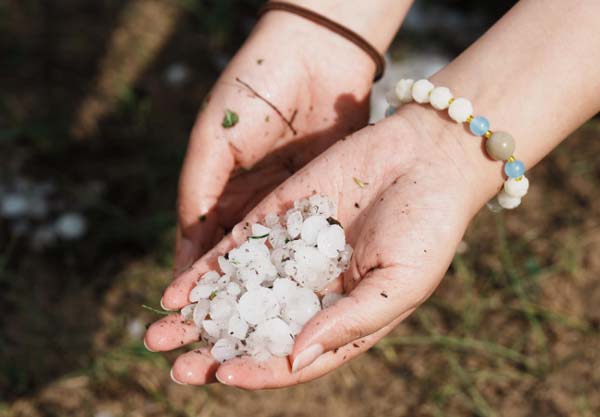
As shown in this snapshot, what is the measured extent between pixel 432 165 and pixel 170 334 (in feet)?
2.61

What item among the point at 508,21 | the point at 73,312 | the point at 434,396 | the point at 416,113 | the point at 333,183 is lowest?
the point at 73,312

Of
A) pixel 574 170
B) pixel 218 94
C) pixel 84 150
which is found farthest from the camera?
pixel 84 150

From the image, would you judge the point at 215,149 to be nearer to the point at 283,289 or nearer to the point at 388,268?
the point at 283,289

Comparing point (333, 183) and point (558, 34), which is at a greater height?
point (558, 34)

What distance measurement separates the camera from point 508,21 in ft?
5.83

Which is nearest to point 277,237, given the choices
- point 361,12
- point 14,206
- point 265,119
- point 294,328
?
point 294,328

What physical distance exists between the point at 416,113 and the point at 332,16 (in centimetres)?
52

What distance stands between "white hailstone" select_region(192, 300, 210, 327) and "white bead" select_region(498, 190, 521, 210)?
0.87 metres

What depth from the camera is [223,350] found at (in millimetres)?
1480

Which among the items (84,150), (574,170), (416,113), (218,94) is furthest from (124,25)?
(574,170)

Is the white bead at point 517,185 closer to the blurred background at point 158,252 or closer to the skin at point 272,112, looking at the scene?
the skin at point 272,112

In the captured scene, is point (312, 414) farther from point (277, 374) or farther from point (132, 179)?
point (132, 179)

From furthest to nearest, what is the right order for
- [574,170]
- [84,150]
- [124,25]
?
[124,25] → [84,150] → [574,170]

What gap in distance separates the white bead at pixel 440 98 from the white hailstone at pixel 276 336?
0.74 m
